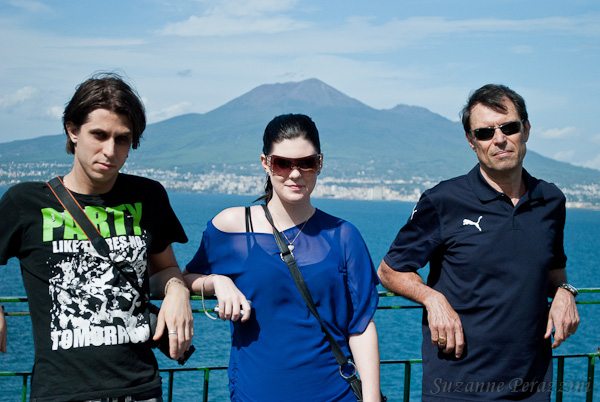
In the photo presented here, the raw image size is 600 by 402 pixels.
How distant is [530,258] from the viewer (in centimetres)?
304

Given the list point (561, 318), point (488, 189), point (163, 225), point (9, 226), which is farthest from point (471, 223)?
point (9, 226)

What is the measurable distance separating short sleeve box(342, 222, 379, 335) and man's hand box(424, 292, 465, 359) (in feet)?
1.18

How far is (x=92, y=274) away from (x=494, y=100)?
6.96 feet

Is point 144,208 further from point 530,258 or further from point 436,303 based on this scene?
point 530,258

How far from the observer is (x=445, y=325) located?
Result: 301cm

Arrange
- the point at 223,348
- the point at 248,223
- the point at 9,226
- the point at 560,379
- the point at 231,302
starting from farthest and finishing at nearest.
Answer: the point at 223,348 → the point at 560,379 → the point at 248,223 → the point at 231,302 → the point at 9,226

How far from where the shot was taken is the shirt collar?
316 cm

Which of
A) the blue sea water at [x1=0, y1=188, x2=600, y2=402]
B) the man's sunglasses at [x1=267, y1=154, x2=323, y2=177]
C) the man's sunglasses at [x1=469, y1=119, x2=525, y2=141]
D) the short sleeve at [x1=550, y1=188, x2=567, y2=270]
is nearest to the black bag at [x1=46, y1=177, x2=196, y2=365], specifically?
the man's sunglasses at [x1=267, y1=154, x2=323, y2=177]

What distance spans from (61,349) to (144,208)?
2.18ft

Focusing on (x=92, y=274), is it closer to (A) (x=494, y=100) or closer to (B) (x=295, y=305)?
(B) (x=295, y=305)

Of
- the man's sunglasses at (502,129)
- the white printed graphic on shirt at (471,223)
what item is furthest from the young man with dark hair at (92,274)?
the man's sunglasses at (502,129)

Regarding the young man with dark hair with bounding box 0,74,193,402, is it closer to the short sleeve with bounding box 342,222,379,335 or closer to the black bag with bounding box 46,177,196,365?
the black bag with bounding box 46,177,196,365

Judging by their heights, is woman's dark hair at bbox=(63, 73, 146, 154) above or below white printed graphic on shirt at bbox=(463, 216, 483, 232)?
above

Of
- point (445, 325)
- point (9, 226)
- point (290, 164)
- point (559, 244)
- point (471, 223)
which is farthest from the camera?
point (559, 244)
